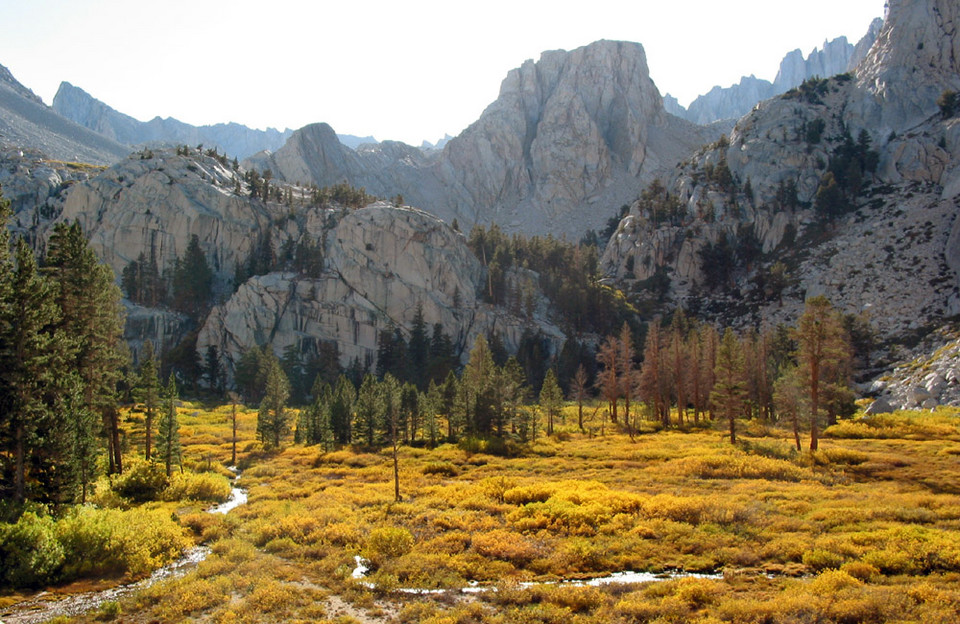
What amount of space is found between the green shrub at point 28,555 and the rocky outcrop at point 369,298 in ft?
321

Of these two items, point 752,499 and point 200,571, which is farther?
point 752,499

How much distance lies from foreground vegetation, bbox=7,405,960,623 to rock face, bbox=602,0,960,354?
73.1 metres

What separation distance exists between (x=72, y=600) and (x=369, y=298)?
108m

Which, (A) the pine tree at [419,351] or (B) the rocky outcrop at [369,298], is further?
(B) the rocky outcrop at [369,298]

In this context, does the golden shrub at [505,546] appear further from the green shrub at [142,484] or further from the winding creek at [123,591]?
the green shrub at [142,484]

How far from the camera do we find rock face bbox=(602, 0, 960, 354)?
112m

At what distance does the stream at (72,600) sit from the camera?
2064cm

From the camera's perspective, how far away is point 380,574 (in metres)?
24.6

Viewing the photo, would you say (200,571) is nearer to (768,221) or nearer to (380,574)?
(380,574)

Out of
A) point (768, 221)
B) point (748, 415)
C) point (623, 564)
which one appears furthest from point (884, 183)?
point (623, 564)

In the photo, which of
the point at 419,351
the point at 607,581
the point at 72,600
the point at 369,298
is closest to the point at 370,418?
the point at 72,600

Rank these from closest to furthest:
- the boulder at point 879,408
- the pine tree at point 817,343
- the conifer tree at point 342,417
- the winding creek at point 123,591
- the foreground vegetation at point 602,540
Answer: the foreground vegetation at point 602,540
the winding creek at point 123,591
the pine tree at point 817,343
the conifer tree at point 342,417
the boulder at point 879,408

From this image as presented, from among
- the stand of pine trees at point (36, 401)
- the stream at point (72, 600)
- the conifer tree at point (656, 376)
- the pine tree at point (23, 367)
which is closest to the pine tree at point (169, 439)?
the stand of pine trees at point (36, 401)

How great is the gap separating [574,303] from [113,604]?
115m
